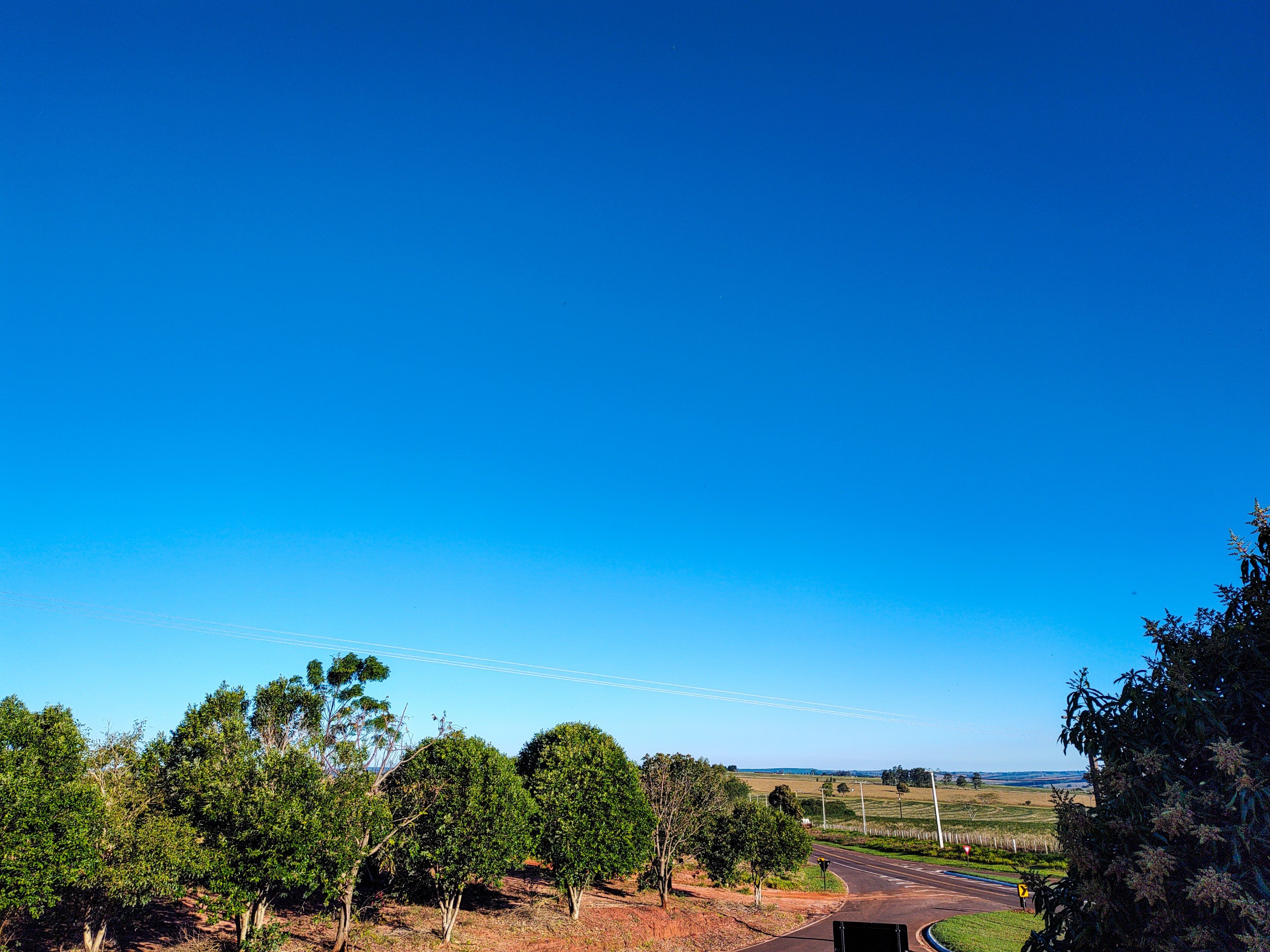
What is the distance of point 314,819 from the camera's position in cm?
2448

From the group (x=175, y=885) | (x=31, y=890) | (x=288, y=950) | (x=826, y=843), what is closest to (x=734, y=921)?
(x=288, y=950)

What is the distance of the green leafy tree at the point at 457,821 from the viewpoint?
34.0m

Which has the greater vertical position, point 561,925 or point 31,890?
point 31,890

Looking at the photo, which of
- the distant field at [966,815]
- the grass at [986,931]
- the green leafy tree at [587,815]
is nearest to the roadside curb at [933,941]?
the grass at [986,931]

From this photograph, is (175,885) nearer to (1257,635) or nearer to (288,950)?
(288,950)

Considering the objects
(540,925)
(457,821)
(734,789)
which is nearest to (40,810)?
(457,821)

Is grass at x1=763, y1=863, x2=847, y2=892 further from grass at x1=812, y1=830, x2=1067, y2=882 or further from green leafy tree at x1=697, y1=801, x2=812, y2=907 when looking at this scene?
grass at x1=812, y1=830, x2=1067, y2=882

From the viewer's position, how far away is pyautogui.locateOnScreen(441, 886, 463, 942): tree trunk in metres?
34.2

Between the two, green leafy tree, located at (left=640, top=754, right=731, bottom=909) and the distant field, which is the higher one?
green leafy tree, located at (left=640, top=754, right=731, bottom=909)

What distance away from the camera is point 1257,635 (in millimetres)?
9258

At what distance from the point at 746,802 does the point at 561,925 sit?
18.1 meters

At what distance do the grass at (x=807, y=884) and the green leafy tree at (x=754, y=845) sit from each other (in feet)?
27.6

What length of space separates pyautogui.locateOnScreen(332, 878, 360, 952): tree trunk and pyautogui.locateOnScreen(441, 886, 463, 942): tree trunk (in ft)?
17.0

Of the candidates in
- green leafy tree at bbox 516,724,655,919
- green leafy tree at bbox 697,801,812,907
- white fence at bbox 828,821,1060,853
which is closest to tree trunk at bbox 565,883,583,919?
green leafy tree at bbox 516,724,655,919
